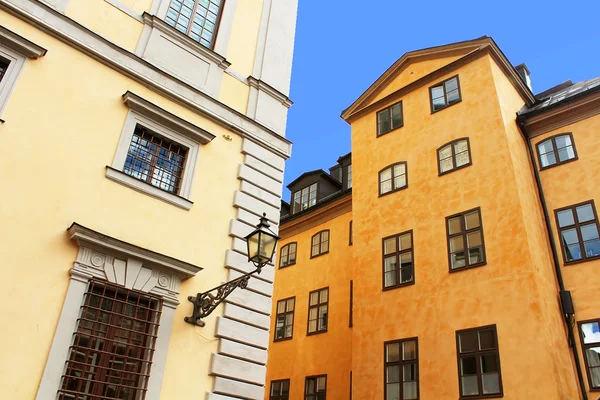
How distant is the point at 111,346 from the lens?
7402 mm

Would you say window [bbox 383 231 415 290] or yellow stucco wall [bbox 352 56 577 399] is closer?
yellow stucco wall [bbox 352 56 577 399]

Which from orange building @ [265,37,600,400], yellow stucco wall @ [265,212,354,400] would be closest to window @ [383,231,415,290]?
orange building @ [265,37,600,400]

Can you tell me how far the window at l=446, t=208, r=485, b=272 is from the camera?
50.3 feet

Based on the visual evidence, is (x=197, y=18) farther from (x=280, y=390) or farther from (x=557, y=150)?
(x=280, y=390)

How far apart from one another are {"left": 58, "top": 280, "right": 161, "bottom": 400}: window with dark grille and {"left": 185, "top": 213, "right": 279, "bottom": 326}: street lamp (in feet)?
2.04

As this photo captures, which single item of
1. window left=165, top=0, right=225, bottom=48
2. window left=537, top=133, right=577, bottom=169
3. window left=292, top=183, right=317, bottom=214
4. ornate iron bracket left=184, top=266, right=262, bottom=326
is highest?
window left=292, top=183, right=317, bottom=214

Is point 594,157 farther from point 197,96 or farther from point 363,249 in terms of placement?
point 197,96

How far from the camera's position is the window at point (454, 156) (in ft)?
55.7

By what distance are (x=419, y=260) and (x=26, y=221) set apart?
1208cm

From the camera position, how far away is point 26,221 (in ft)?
23.7

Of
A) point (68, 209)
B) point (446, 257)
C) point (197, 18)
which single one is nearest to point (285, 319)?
point (446, 257)

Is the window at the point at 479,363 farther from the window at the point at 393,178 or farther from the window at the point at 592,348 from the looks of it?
the window at the point at 393,178

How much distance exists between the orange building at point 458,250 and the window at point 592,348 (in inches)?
1.0

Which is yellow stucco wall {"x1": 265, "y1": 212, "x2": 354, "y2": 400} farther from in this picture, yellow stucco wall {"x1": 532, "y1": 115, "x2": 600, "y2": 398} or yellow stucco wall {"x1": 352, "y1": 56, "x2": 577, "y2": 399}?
yellow stucco wall {"x1": 532, "y1": 115, "x2": 600, "y2": 398}
